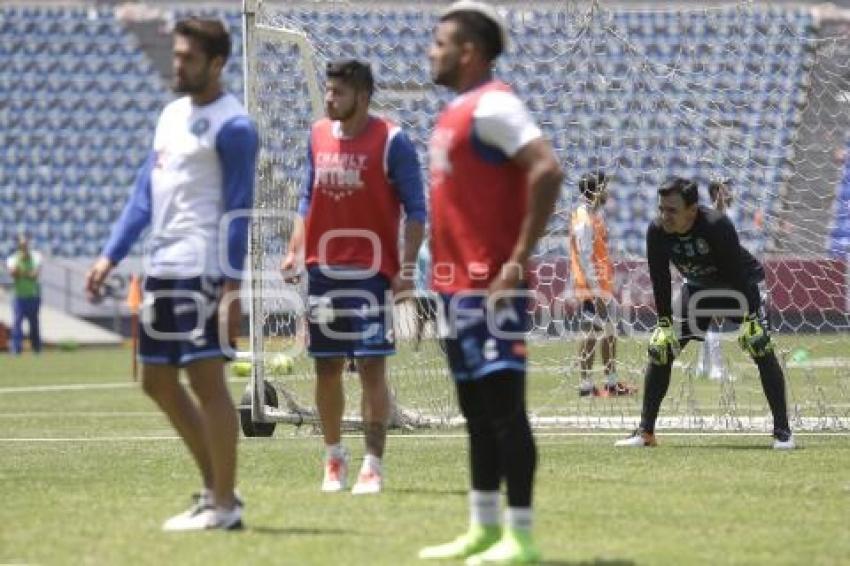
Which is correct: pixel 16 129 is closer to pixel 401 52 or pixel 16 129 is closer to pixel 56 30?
pixel 56 30

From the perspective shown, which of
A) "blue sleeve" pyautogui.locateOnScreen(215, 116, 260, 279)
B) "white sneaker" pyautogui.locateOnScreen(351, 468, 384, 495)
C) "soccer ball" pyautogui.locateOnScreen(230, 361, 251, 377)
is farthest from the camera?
"soccer ball" pyautogui.locateOnScreen(230, 361, 251, 377)

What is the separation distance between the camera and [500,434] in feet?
22.5

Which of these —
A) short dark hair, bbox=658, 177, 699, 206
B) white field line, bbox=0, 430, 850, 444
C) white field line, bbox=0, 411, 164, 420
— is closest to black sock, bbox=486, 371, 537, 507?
short dark hair, bbox=658, 177, 699, 206

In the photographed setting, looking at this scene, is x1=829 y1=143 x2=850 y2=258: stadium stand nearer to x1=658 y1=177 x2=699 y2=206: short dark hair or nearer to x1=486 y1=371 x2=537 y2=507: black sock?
x1=658 y1=177 x2=699 y2=206: short dark hair

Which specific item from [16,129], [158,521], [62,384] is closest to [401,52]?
[62,384]

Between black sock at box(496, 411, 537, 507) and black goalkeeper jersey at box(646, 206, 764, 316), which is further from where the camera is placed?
black goalkeeper jersey at box(646, 206, 764, 316)

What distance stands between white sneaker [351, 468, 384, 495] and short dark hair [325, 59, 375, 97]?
1.88 m

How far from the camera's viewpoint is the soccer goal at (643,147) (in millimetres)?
14273

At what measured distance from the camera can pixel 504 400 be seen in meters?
6.86

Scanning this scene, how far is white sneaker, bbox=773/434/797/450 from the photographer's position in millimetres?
11836

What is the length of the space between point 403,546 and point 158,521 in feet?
4.21

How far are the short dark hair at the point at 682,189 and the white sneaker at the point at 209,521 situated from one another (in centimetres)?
487

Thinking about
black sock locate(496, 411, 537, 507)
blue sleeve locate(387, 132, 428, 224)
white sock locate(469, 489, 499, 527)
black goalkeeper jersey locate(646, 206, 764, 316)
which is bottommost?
white sock locate(469, 489, 499, 527)

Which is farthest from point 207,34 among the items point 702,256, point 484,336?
point 702,256
